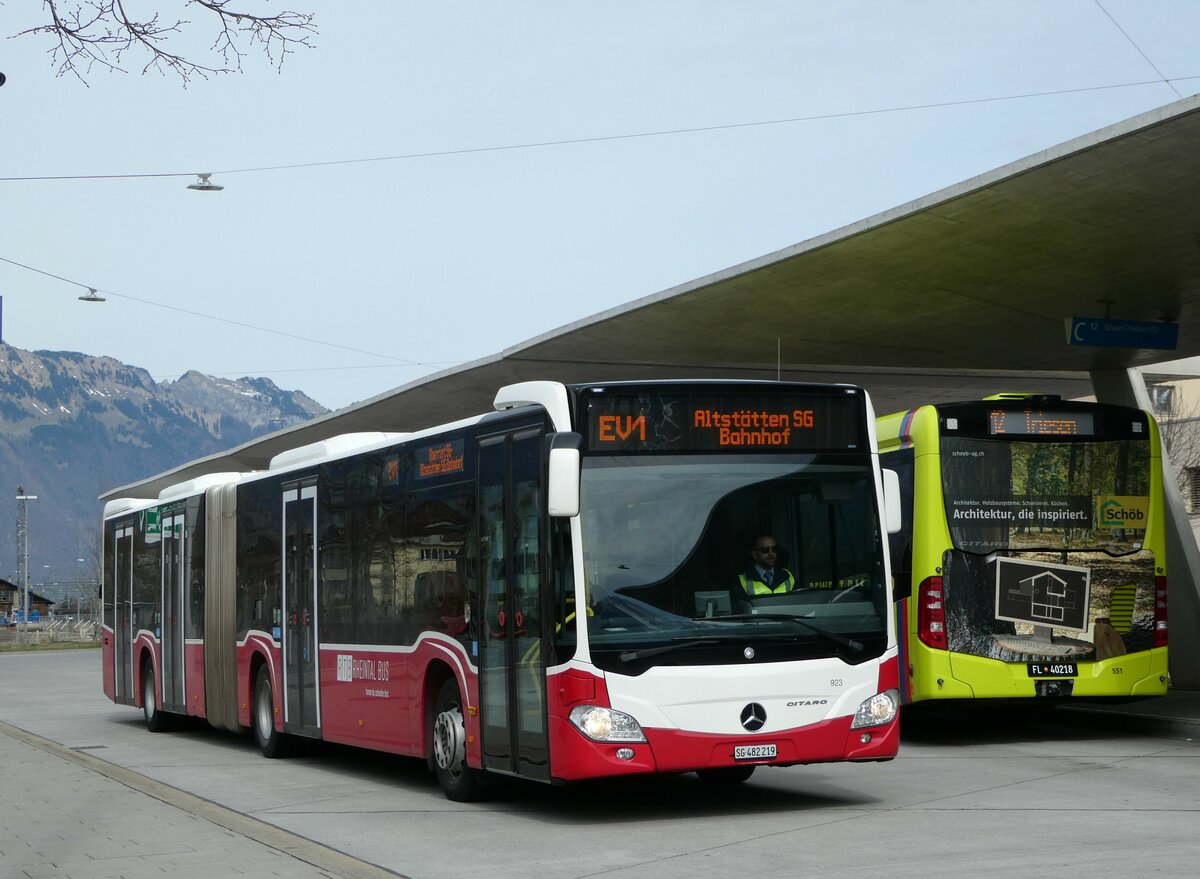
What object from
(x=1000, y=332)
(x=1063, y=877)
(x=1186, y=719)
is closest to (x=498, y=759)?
(x=1063, y=877)

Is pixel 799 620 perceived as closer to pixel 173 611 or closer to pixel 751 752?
pixel 751 752

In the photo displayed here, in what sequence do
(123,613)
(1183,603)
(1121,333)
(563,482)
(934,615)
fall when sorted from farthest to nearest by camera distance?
(123,613) < (1183,603) < (1121,333) < (934,615) < (563,482)

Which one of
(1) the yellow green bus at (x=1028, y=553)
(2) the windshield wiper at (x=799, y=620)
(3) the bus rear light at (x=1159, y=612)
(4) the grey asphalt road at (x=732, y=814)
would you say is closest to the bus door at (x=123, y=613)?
(4) the grey asphalt road at (x=732, y=814)

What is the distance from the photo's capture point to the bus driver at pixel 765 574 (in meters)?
10.9

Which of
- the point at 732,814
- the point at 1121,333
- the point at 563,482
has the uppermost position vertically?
the point at 1121,333

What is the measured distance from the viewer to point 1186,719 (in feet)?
53.6

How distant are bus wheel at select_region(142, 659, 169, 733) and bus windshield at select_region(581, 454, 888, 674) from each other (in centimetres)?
1240

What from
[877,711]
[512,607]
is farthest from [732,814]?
[512,607]

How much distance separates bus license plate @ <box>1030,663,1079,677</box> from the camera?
1545 centimetres

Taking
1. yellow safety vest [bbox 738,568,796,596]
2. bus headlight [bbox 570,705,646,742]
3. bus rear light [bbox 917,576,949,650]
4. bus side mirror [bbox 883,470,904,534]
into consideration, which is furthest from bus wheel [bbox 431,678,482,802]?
bus rear light [bbox 917,576,949,650]

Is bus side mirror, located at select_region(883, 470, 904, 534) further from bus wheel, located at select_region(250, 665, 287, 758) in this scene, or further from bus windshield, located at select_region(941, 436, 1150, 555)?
bus wheel, located at select_region(250, 665, 287, 758)

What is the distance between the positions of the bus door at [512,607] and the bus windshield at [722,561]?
0.54 meters

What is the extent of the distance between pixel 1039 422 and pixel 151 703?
11961 millimetres

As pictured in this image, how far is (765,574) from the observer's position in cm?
1095
